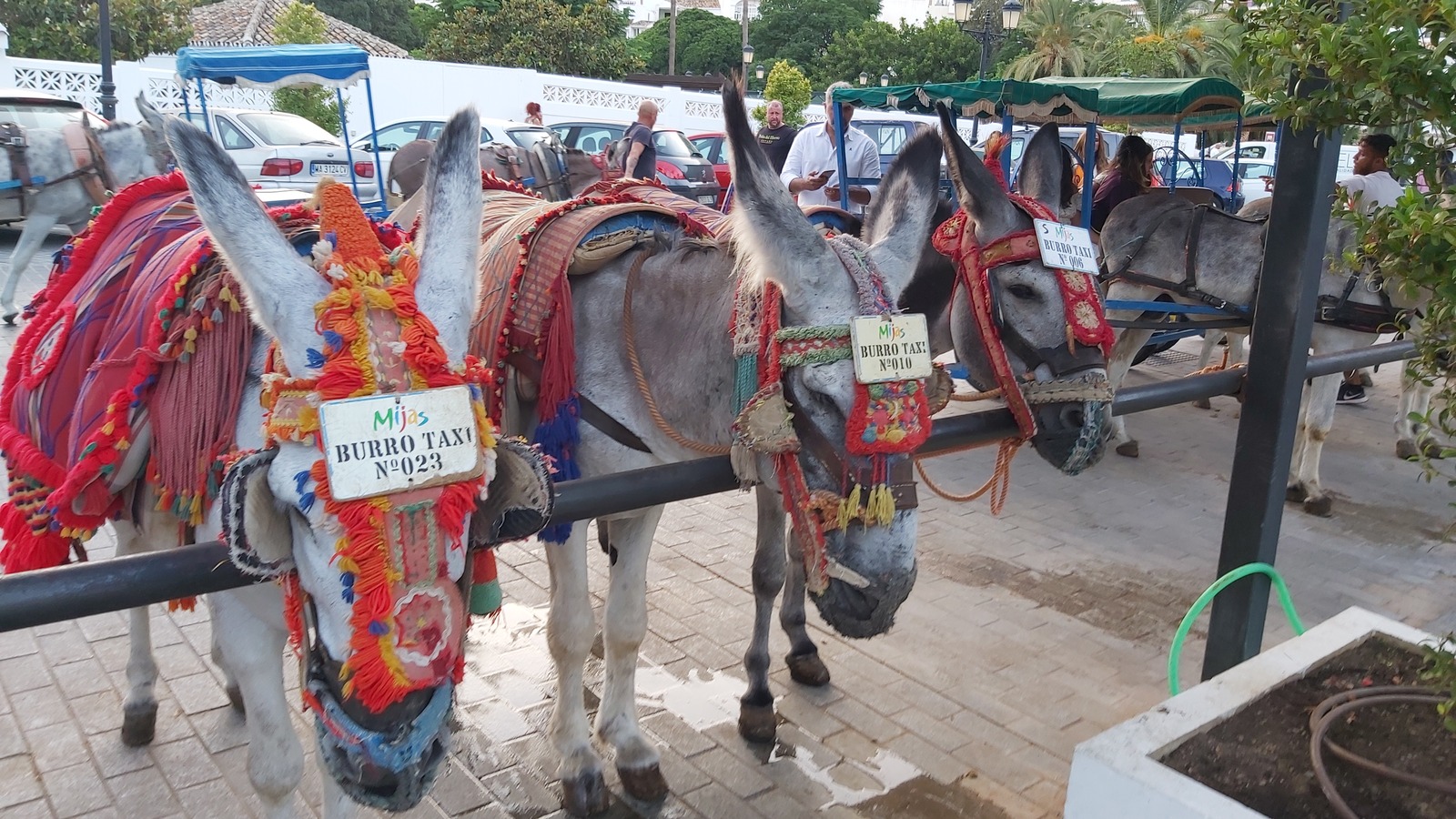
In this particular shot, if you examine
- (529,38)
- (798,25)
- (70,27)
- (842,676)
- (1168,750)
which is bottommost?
(842,676)

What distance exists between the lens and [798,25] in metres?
58.1

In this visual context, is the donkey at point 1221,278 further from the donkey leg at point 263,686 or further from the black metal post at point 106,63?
the black metal post at point 106,63

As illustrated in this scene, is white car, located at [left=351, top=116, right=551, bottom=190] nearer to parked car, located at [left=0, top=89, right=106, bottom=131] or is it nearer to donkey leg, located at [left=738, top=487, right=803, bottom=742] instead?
parked car, located at [left=0, top=89, right=106, bottom=131]

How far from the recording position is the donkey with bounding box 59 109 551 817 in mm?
1623

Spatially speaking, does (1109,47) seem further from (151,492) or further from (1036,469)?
(151,492)

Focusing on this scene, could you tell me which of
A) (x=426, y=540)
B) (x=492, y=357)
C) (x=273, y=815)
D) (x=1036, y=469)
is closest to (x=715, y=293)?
(x=492, y=357)

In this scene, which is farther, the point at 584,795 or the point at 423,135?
the point at 423,135

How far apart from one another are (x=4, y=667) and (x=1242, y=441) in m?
4.58

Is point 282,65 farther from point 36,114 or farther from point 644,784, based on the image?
point 644,784

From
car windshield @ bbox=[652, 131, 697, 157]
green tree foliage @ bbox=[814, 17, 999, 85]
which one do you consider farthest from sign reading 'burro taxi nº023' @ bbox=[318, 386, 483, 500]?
green tree foliage @ bbox=[814, 17, 999, 85]

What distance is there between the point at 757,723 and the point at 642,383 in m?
1.59

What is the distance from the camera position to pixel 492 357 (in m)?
2.87

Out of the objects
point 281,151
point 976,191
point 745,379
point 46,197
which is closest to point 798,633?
point 976,191

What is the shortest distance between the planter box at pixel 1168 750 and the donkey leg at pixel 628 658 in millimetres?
1622
